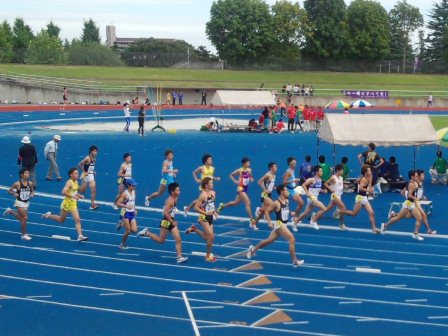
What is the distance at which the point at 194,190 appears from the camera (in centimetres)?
2283

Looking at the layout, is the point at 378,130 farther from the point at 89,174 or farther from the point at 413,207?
the point at 89,174

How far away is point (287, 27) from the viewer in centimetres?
8581

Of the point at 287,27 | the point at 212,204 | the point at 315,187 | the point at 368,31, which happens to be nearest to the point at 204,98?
the point at 287,27

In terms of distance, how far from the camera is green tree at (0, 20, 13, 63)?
269ft

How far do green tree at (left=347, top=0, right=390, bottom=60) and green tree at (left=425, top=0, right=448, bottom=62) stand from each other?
9.14 meters

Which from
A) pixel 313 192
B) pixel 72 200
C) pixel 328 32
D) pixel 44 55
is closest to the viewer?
pixel 72 200

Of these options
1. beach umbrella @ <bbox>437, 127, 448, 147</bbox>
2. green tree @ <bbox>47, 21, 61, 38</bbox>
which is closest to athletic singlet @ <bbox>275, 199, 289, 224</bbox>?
beach umbrella @ <bbox>437, 127, 448, 147</bbox>

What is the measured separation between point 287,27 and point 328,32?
4.81 metres

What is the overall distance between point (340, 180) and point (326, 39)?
236ft

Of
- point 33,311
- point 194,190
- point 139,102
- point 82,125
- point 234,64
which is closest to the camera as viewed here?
point 33,311

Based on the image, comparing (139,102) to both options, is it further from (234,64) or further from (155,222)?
(155,222)

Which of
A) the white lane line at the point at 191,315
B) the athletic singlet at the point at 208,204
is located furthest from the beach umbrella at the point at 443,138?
the white lane line at the point at 191,315

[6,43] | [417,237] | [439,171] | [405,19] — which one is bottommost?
[417,237]

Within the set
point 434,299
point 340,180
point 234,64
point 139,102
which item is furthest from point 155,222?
point 234,64
